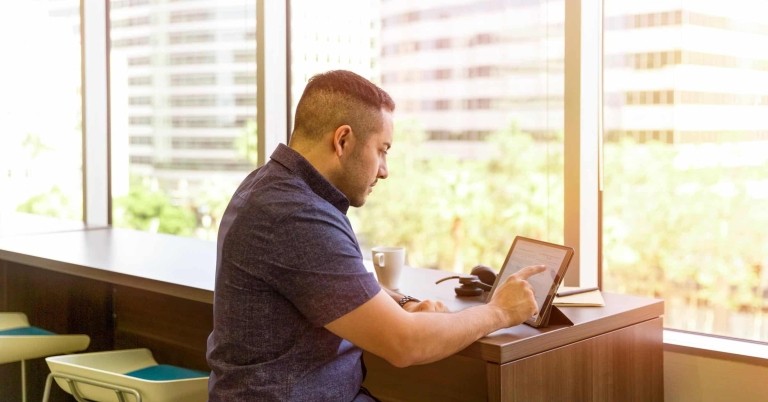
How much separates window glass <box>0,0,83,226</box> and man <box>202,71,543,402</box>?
10.2 feet

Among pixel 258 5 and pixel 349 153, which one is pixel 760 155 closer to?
pixel 349 153

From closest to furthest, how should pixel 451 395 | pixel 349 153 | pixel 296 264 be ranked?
pixel 296 264, pixel 349 153, pixel 451 395

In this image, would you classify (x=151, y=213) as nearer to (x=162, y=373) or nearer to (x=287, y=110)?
(x=287, y=110)

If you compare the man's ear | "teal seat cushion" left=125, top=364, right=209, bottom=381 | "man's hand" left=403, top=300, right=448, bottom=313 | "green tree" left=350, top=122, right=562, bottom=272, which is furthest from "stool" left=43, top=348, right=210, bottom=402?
"green tree" left=350, top=122, right=562, bottom=272

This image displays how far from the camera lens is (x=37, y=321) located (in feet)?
11.3

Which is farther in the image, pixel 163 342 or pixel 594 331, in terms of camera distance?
pixel 163 342

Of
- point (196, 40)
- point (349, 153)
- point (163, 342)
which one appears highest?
point (196, 40)

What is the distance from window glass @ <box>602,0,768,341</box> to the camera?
230 centimetres

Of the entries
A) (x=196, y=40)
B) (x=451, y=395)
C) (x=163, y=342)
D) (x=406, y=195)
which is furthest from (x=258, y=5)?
(x=451, y=395)

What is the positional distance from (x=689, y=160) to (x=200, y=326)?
1879mm

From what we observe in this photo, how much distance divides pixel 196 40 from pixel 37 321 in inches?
56.2

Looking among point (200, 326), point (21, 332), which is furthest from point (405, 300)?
point (21, 332)

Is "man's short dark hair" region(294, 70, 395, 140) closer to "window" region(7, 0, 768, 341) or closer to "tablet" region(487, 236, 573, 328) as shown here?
"tablet" region(487, 236, 573, 328)

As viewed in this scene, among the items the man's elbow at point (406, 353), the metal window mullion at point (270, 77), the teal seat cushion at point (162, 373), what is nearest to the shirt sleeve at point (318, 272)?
the man's elbow at point (406, 353)
